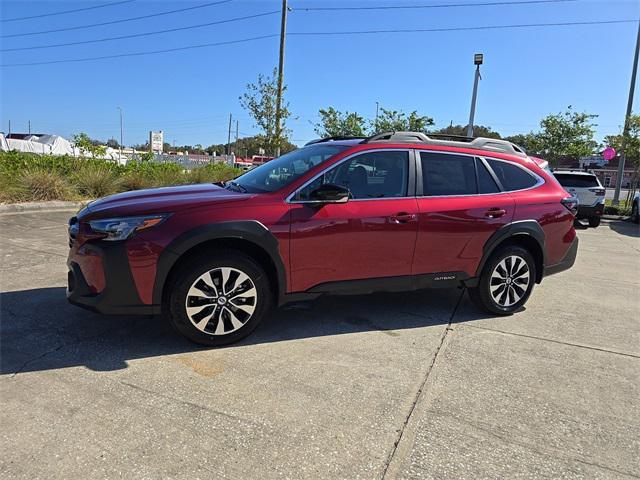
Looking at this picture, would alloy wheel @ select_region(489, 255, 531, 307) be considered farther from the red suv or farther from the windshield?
the windshield

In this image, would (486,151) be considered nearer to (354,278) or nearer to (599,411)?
(354,278)

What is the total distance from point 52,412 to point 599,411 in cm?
347

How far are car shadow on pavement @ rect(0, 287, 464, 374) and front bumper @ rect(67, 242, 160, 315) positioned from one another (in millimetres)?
365

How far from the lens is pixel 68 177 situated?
40.3 ft

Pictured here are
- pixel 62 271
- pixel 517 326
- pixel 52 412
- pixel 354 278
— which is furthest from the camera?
pixel 62 271

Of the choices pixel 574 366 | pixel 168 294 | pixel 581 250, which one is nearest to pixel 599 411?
pixel 574 366

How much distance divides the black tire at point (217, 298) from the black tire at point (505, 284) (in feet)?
7.36

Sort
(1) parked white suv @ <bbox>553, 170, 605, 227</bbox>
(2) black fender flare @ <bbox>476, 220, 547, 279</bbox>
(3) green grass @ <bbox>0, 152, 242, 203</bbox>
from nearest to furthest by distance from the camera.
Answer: (2) black fender flare @ <bbox>476, 220, 547, 279</bbox> < (3) green grass @ <bbox>0, 152, 242, 203</bbox> < (1) parked white suv @ <bbox>553, 170, 605, 227</bbox>

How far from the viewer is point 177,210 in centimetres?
359

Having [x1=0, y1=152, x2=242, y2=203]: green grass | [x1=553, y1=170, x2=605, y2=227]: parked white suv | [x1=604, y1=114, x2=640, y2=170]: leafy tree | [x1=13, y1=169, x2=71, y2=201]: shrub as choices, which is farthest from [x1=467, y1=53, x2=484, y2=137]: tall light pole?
[x1=13, y1=169, x2=71, y2=201]: shrub

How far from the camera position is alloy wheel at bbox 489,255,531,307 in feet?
15.5

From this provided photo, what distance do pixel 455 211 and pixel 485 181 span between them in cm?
57

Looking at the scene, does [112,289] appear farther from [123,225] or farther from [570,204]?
[570,204]

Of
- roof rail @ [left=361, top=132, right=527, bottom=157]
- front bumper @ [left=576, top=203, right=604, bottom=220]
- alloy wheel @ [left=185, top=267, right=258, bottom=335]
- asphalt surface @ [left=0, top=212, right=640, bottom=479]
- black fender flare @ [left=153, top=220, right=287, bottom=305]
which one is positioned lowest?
asphalt surface @ [left=0, top=212, right=640, bottom=479]
